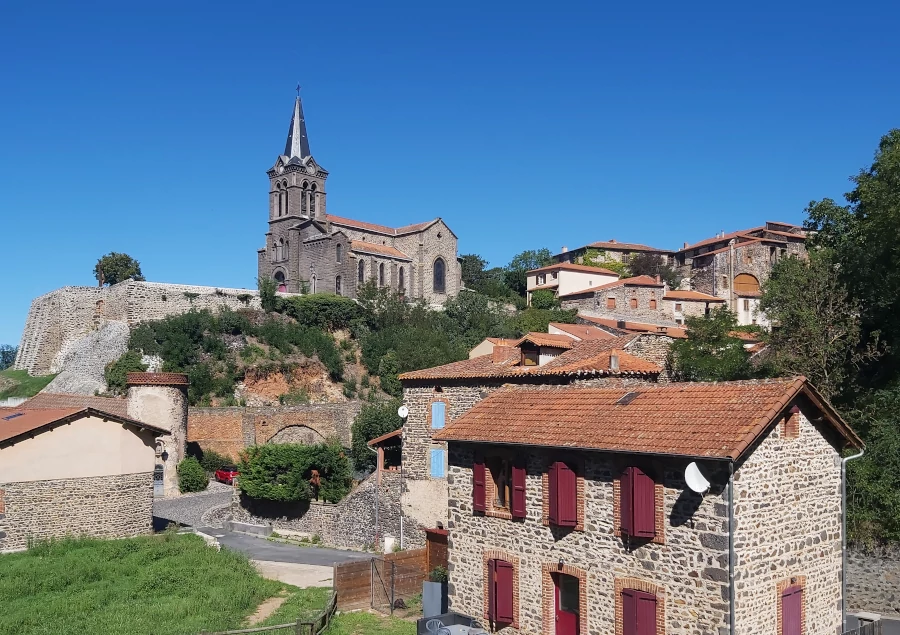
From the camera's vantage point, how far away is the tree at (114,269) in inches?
2908

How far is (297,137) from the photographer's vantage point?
2758 inches

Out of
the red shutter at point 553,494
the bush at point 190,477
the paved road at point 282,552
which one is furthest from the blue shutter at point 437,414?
the bush at point 190,477

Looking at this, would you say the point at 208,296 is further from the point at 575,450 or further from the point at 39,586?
the point at 575,450

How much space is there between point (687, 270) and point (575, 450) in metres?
60.7

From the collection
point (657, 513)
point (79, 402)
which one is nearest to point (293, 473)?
point (79, 402)

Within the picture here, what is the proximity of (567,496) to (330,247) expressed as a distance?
5238 cm

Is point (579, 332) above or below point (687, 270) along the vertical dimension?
below

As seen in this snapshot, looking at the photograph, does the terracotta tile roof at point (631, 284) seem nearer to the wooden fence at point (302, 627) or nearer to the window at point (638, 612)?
the wooden fence at point (302, 627)

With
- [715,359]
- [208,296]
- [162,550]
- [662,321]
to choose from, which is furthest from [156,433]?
[662,321]

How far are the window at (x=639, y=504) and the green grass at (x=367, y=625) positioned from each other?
622 centimetres

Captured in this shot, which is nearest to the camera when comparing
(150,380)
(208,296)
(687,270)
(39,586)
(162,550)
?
(39,586)

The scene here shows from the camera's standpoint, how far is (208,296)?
2256 inches

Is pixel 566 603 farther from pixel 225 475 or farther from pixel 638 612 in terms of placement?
pixel 225 475

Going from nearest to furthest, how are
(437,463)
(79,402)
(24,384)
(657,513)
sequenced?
(657,513) → (437,463) → (79,402) → (24,384)
